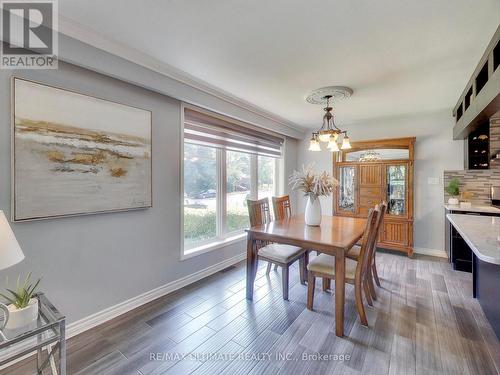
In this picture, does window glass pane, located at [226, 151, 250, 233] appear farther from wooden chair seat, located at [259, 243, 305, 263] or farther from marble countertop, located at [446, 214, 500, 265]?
marble countertop, located at [446, 214, 500, 265]

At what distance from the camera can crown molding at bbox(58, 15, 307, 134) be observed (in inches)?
69.6

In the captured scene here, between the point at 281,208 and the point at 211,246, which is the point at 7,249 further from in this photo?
the point at 281,208

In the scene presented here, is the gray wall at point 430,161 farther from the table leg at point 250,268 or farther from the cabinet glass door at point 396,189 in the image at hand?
the table leg at point 250,268

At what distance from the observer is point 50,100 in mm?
1796

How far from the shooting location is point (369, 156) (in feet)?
14.1

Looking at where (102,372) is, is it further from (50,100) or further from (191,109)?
(191,109)

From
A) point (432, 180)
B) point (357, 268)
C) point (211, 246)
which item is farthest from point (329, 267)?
point (432, 180)

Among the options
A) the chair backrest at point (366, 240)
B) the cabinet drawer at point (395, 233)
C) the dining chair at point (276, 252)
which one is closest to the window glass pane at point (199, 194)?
the dining chair at point (276, 252)

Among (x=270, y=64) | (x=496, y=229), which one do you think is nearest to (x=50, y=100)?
(x=270, y=64)

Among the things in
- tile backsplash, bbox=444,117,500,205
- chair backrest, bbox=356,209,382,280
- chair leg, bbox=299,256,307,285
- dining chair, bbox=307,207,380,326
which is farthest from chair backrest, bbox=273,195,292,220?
tile backsplash, bbox=444,117,500,205

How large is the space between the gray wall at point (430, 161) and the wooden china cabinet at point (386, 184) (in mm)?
305

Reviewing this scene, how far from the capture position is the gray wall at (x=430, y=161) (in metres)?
3.89

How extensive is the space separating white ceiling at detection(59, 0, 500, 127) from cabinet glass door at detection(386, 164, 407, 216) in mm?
1458

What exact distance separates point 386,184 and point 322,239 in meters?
2.59
